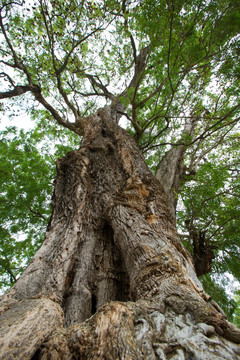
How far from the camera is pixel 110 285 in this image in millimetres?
2131

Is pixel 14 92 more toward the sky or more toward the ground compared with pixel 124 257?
more toward the sky

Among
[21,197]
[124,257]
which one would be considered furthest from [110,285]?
[21,197]

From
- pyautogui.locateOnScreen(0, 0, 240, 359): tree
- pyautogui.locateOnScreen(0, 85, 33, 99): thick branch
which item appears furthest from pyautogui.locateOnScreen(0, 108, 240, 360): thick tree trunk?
pyautogui.locateOnScreen(0, 85, 33, 99): thick branch

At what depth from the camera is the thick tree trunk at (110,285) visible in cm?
108

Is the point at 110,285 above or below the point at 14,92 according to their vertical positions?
below

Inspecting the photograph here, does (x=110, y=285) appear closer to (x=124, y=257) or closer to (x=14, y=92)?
(x=124, y=257)

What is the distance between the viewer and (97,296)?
2.03m

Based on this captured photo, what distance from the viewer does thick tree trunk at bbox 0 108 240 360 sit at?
108 cm

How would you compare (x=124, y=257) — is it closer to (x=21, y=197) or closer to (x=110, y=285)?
(x=110, y=285)

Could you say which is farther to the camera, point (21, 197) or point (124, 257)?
point (21, 197)

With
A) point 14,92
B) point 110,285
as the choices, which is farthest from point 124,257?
point 14,92

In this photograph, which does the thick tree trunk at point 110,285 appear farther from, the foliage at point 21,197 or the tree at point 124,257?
the foliage at point 21,197

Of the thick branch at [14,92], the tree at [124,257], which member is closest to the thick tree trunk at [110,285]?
the tree at [124,257]

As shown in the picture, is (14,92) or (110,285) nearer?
(110,285)
